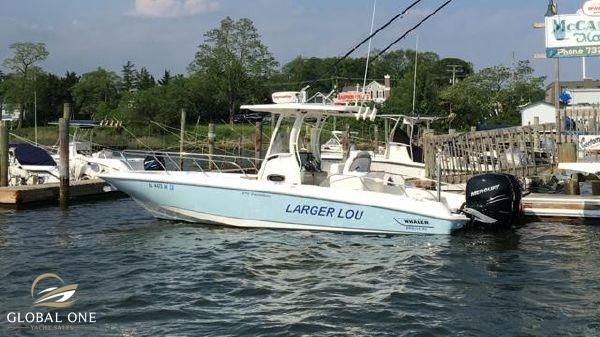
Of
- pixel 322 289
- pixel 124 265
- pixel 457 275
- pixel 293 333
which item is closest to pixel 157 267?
pixel 124 265

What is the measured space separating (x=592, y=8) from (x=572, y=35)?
2.55 feet

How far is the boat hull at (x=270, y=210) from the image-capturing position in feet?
42.0

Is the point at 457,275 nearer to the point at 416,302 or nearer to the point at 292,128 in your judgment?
the point at 416,302

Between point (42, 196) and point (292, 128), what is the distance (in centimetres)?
871

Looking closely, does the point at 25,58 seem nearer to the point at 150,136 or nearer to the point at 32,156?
the point at 150,136

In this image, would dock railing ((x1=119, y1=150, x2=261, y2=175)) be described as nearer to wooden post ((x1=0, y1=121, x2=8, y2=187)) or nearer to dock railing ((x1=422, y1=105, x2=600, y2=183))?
wooden post ((x1=0, y1=121, x2=8, y2=187))

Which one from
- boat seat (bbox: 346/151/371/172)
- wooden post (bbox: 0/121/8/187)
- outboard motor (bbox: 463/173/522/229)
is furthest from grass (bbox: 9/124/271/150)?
outboard motor (bbox: 463/173/522/229)

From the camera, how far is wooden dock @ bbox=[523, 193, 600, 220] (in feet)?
49.8

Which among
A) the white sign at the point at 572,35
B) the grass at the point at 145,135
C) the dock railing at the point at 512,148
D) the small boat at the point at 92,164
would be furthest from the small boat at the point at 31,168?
the grass at the point at 145,135

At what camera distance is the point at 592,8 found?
16.2m

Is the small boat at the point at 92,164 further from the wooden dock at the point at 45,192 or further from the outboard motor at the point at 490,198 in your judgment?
the outboard motor at the point at 490,198

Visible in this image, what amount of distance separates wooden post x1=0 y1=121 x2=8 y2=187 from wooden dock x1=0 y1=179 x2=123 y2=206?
0.93m

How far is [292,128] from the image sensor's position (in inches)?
549

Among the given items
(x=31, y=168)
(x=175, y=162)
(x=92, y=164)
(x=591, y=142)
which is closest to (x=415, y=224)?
(x=591, y=142)
